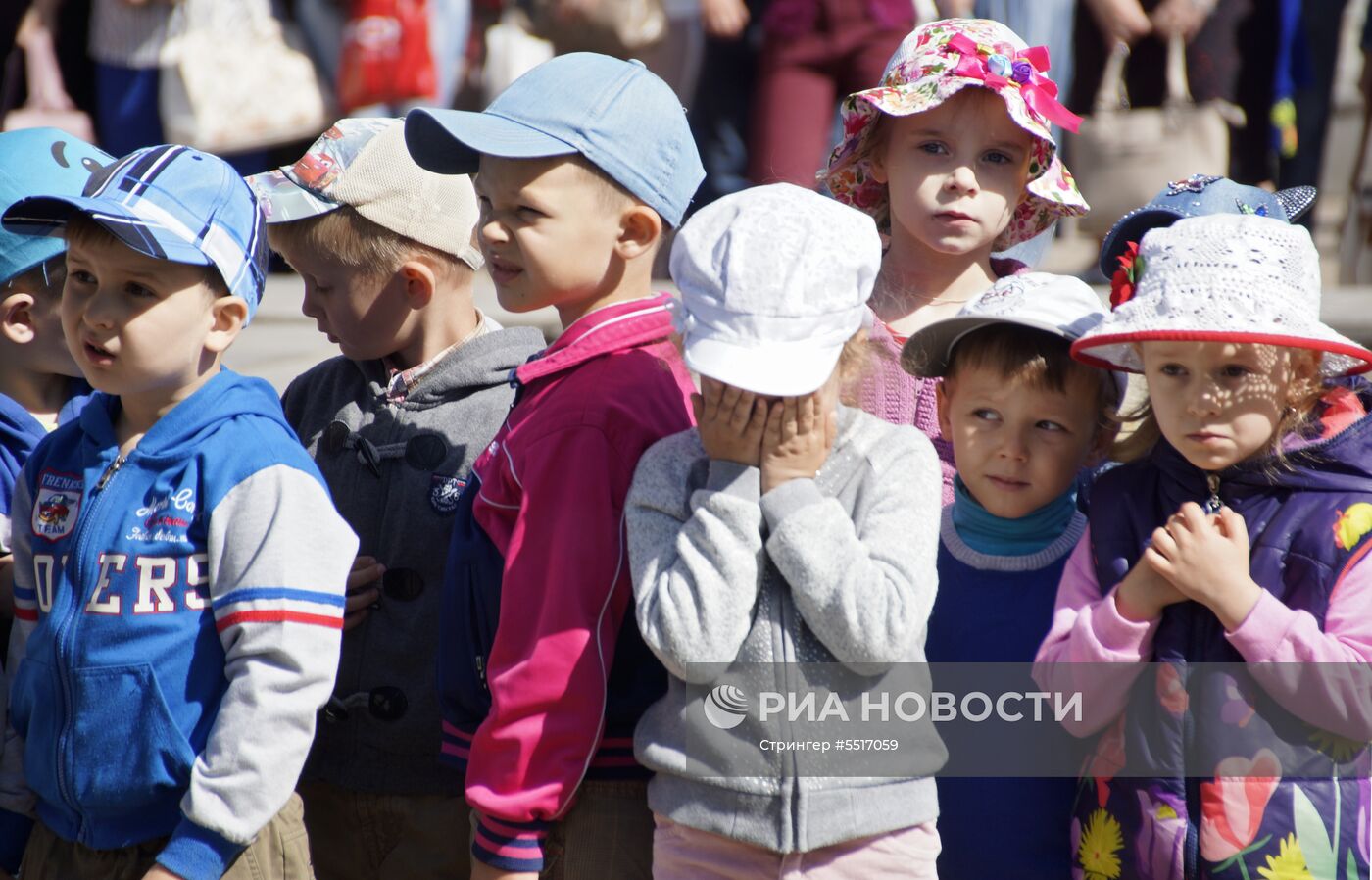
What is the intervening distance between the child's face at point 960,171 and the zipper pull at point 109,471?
147 cm

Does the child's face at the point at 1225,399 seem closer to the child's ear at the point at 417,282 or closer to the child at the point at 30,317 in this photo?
Answer: the child's ear at the point at 417,282

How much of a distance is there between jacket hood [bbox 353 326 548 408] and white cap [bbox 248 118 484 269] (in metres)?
0.17

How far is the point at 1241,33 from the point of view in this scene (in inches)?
270

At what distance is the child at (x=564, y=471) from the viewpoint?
2.38m

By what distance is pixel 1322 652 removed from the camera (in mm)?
2236

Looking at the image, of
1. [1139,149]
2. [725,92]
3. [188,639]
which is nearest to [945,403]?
[188,639]

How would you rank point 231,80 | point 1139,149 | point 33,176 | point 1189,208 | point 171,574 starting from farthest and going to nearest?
point 231,80
point 1139,149
point 33,176
point 1189,208
point 171,574

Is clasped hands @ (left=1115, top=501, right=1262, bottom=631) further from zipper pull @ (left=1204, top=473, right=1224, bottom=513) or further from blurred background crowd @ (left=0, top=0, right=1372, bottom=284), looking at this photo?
blurred background crowd @ (left=0, top=0, right=1372, bottom=284)

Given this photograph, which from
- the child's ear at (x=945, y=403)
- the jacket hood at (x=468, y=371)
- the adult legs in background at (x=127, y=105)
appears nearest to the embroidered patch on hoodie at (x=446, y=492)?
the jacket hood at (x=468, y=371)

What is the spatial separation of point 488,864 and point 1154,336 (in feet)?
4.03

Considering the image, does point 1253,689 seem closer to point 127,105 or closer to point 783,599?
point 783,599

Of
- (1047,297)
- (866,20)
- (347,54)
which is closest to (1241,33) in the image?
(866,20)

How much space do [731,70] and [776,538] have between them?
4.97m

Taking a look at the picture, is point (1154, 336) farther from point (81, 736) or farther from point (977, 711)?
point (81, 736)
